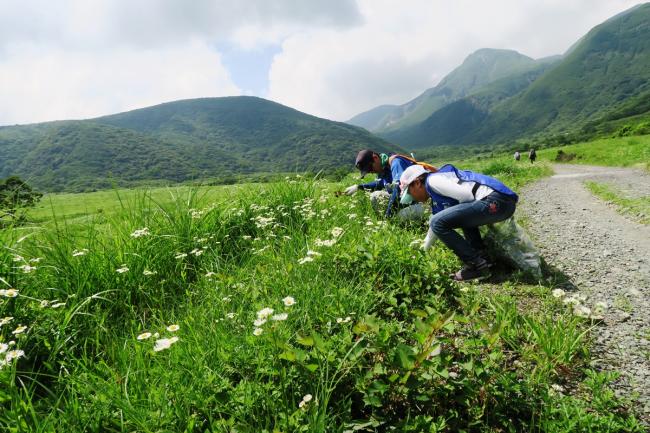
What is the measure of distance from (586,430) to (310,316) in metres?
2.05

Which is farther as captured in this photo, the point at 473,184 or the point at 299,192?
the point at 299,192

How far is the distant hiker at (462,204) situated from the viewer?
482 centimetres

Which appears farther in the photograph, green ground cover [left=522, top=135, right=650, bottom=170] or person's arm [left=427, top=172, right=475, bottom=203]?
green ground cover [left=522, top=135, right=650, bottom=170]

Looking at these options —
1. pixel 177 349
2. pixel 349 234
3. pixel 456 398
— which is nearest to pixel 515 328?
pixel 456 398

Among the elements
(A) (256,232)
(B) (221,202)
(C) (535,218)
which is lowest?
(C) (535,218)

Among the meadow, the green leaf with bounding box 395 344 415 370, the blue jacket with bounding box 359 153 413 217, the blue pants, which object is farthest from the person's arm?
the green leaf with bounding box 395 344 415 370

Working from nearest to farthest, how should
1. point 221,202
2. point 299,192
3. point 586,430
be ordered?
point 586,430 < point 221,202 < point 299,192

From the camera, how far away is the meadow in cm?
225

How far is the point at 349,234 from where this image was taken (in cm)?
552

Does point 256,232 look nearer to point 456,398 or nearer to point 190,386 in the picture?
point 190,386

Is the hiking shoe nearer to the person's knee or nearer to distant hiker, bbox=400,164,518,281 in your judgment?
distant hiker, bbox=400,164,518,281

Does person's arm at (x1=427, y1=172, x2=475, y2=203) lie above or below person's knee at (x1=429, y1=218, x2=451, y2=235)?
above

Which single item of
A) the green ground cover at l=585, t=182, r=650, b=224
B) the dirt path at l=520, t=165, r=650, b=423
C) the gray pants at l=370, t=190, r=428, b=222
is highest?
the gray pants at l=370, t=190, r=428, b=222

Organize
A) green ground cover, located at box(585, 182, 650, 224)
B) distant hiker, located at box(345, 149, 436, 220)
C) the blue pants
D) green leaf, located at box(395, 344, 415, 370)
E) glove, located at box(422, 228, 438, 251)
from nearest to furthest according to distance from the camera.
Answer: green leaf, located at box(395, 344, 415, 370), the blue pants, glove, located at box(422, 228, 438, 251), distant hiker, located at box(345, 149, 436, 220), green ground cover, located at box(585, 182, 650, 224)
